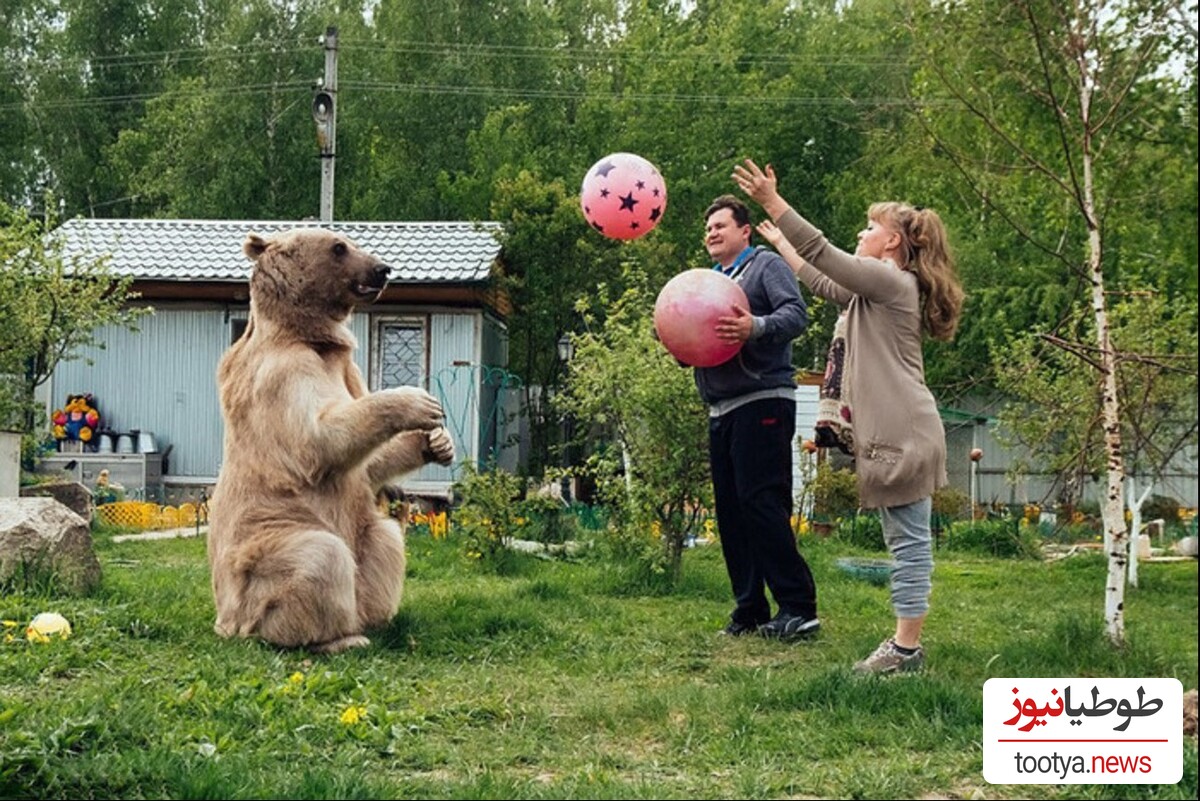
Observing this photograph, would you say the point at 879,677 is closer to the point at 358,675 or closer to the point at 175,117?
the point at 358,675

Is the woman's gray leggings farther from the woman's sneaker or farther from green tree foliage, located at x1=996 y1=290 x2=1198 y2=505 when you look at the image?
green tree foliage, located at x1=996 y1=290 x2=1198 y2=505

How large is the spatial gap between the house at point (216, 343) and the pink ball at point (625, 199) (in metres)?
8.30

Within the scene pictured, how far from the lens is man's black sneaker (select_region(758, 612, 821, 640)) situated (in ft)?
19.6

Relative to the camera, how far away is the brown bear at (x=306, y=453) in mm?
5383

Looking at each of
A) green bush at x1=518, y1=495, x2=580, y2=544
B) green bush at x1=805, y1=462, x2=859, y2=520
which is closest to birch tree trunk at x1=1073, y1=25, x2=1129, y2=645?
green bush at x1=518, y1=495, x2=580, y2=544

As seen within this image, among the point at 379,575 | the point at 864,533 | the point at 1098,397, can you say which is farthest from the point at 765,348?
the point at 864,533

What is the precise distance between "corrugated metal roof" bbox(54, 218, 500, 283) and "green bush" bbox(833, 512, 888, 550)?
5437mm

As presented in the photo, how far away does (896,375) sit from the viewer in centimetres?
492

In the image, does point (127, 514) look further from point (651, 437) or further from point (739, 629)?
point (739, 629)

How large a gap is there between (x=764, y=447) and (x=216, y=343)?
1226cm

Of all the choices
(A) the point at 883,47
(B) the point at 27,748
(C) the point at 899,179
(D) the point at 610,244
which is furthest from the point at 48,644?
(A) the point at 883,47

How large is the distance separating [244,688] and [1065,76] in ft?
14.6

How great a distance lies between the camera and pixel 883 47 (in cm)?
2647

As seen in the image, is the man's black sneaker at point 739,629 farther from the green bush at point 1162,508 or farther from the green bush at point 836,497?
the green bush at point 836,497
